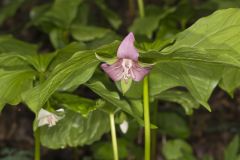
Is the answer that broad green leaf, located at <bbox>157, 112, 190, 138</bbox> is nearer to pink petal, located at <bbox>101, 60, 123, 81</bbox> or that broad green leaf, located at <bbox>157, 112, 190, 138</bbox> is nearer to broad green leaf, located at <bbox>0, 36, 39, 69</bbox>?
broad green leaf, located at <bbox>0, 36, 39, 69</bbox>

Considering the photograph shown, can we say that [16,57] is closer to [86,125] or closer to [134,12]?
[86,125]

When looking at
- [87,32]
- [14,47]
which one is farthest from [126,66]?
[87,32]

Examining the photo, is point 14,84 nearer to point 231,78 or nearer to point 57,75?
point 57,75

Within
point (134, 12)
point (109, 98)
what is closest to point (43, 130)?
point (109, 98)

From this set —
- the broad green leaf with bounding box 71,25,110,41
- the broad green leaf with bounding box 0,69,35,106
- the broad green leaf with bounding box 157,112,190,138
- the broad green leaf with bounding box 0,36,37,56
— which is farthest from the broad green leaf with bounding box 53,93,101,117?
the broad green leaf with bounding box 157,112,190,138

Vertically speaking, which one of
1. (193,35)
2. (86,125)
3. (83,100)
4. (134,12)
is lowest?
(134,12)

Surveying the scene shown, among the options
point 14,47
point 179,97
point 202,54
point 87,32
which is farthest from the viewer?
point 87,32

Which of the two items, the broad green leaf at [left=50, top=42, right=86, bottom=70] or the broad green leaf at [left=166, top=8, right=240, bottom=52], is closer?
the broad green leaf at [left=166, top=8, right=240, bottom=52]
